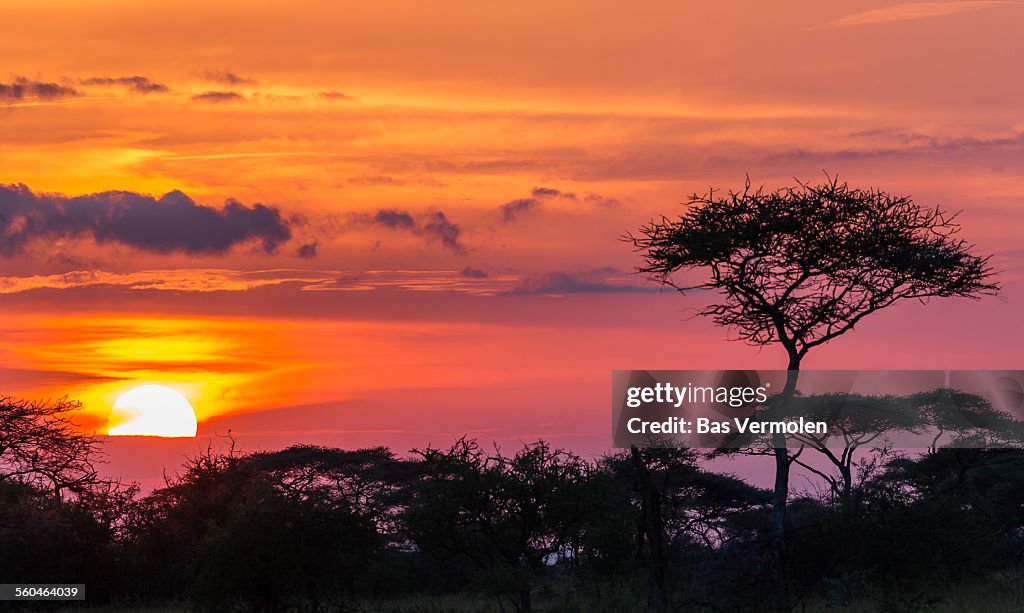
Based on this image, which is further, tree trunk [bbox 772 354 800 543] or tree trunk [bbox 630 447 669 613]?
tree trunk [bbox 772 354 800 543]

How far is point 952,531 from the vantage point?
113 feet

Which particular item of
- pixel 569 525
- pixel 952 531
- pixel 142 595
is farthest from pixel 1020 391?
pixel 142 595

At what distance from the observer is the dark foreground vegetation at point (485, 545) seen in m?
30.0

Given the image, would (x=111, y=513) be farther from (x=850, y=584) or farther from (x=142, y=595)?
(x=850, y=584)

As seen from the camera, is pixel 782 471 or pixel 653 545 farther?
pixel 782 471

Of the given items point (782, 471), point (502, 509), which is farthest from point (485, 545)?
point (782, 471)

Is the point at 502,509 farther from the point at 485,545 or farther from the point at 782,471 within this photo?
the point at 782,471

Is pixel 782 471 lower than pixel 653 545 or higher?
higher

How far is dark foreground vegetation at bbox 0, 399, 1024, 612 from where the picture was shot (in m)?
30.0

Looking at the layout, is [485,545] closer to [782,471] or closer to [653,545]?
[653,545]

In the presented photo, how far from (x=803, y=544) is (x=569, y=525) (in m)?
7.40

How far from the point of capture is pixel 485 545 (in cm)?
3058

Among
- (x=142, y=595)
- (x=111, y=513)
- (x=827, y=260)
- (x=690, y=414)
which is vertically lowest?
(x=142, y=595)

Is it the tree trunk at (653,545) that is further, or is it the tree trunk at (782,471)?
the tree trunk at (782,471)
